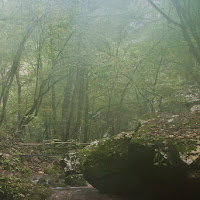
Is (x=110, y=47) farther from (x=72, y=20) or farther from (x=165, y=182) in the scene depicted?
(x=165, y=182)

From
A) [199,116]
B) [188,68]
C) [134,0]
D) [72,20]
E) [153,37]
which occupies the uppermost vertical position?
[134,0]

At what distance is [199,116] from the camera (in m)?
5.73

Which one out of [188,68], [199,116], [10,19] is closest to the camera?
[199,116]

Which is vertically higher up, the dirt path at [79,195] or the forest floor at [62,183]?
the forest floor at [62,183]

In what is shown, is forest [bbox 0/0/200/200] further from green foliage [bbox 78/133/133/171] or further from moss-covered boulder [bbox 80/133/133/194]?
moss-covered boulder [bbox 80/133/133/194]

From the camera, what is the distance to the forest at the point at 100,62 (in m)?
6.31

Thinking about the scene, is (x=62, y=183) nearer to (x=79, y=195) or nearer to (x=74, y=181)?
(x=74, y=181)

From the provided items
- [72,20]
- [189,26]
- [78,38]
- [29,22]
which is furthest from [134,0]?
[29,22]

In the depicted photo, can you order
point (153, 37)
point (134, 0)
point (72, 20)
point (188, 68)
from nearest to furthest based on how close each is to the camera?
point (72, 20) < point (188, 68) < point (153, 37) < point (134, 0)

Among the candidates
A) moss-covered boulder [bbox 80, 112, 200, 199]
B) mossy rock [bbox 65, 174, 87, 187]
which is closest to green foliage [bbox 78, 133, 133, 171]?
moss-covered boulder [bbox 80, 112, 200, 199]

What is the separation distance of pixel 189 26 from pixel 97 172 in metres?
5.04

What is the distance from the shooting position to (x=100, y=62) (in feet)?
Result: 32.6

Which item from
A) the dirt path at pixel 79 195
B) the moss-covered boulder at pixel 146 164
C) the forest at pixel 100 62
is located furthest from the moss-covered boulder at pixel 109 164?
the forest at pixel 100 62

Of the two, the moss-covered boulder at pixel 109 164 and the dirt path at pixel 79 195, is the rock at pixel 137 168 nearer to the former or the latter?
the moss-covered boulder at pixel 109 164
